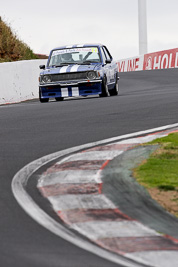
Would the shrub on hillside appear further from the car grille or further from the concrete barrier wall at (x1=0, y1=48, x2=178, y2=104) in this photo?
the car grille

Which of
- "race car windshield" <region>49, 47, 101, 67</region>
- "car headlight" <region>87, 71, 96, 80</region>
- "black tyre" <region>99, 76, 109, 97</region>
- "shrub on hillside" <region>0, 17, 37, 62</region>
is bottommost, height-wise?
"shrub on hillside" <region>0, 17, 37, 62</region>

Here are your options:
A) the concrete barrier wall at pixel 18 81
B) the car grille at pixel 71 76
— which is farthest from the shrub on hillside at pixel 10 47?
the car grille at pixel 71 76

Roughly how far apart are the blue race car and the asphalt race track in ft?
6.29

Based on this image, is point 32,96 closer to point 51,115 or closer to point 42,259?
point 51,115

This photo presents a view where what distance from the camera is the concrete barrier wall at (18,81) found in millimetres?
21422

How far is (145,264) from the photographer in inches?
181

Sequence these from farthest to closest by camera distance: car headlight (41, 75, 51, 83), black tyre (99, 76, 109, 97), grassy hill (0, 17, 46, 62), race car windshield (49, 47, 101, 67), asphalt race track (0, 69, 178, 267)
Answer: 1. grassy hill (0, 17, 46, 62)
2. race car windshield (49, 47, 101, 67)
3. car headlight (41, 75, 51, 83)
4. black tyre (99, 76, 109, 97)
5. asphalt race track (0, 69, 178, 267)

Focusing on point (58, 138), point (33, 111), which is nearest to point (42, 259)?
point (58, 138)

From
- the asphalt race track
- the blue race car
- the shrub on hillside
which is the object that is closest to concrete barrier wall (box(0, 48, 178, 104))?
the blue race car

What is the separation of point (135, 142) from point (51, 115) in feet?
15.1

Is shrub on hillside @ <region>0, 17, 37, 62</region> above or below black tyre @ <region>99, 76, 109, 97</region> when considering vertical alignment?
below

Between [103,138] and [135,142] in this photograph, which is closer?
[135,142]

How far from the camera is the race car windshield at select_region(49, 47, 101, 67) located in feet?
63.6

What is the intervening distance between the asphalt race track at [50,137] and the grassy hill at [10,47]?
16.3m
